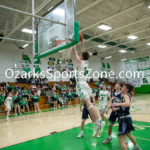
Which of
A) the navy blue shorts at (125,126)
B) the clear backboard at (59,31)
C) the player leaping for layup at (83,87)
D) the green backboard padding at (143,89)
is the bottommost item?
the green backboard padding at (143,89)

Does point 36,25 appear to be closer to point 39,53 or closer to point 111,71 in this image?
point 39,53

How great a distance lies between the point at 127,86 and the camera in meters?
2.91

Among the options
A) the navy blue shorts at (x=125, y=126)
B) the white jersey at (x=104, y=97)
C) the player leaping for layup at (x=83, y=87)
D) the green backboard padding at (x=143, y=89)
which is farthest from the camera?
the green backboard padding at (x=143, y=89)

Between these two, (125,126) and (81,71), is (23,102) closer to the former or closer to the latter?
(81,71)

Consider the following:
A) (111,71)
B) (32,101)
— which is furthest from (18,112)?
(111,71)

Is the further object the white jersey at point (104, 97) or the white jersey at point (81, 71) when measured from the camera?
the white jersey at point (104, 97)

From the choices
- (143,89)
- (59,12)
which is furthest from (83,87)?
(143,89)

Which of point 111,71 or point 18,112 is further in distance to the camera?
point 111,71

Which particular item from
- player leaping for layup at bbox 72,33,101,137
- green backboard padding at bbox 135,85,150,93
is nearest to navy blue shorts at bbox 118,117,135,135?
player leaping for layup at bbox 72,33,101,137

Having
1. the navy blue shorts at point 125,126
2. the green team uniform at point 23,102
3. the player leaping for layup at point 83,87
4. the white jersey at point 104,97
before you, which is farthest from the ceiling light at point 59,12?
the green team uniform at point 23,102

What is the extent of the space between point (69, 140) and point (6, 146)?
5.79ft

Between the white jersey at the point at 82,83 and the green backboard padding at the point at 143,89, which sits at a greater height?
the white jersey at the point at 82,83

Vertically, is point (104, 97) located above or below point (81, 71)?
below

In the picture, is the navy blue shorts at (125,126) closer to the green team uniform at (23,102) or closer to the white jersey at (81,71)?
the white jersey at (81,71)
